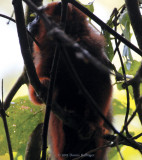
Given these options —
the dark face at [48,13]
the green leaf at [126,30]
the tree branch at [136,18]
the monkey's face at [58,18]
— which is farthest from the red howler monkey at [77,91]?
the tree branch at [136,18]

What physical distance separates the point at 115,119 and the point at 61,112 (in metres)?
0.98

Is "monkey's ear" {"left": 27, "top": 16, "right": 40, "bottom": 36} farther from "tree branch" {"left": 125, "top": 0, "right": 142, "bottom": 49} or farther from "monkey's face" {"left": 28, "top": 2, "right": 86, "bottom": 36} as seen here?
"tree branch" {"left": 125, "top": 0, "right": 142, "bottom": 49}

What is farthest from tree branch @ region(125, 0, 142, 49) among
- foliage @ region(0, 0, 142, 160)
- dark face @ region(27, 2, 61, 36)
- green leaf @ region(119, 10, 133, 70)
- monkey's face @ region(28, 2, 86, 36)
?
dark face @ region(27, 2, 61, 36)

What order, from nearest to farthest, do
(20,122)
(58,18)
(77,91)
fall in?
(77,91)
(20,122)
(58,18)

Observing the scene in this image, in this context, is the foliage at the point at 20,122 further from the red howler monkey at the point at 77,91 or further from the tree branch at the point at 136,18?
the tree branch at the point at 136,18

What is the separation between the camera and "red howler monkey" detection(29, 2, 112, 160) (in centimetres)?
169

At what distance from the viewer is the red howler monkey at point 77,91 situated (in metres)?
1.69

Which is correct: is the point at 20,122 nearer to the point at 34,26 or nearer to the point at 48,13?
the point at 34,26

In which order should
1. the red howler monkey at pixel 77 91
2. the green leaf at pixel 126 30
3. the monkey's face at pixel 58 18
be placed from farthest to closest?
1. the monkey's face at pixel 58 18
2. the red howler monkey at pixel 77 91
3. the green leaf at pixel 126 30

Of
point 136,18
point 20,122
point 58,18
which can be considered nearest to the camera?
point 136,18

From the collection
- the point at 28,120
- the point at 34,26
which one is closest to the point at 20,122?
the point at 28,120

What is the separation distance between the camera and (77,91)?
1755 millimetres

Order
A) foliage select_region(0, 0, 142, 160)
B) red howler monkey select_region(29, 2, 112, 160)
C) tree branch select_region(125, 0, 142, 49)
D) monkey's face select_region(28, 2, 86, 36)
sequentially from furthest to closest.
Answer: monkey's face select_region(28, 2, 86, 36) < foliage select_region(0, 0, 142, 160) < red howler monkey select_region(29, 2, 112, 160) < tree branch select_region(125, 0, 142, 49)

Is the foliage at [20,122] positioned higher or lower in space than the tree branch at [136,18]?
lower
